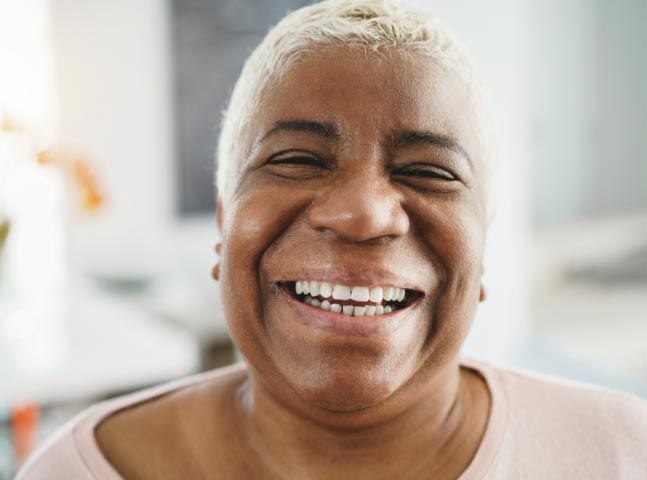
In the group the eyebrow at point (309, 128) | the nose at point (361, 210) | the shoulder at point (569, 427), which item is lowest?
the shoulder at point (569, 427)

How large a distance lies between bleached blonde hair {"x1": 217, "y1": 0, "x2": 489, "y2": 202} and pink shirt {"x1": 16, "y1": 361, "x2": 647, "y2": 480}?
0.33m

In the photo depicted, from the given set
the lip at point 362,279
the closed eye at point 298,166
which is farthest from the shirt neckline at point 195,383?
the closed eye at point 298,166

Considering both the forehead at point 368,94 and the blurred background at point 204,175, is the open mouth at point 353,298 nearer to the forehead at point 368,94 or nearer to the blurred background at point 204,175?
the forehead at point 368,94

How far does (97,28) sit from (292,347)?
354cm

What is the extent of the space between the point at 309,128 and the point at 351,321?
0.71ft

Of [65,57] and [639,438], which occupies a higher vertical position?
[65,57]

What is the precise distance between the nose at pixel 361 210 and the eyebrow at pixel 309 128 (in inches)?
2.0

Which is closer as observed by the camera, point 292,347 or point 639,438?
point 292,347

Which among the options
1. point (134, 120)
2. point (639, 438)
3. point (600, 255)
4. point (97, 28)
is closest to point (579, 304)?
point (600, 255)

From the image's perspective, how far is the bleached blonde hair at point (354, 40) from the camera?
2.65 ft

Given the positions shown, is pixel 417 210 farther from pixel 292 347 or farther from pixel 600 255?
pixel 600 255

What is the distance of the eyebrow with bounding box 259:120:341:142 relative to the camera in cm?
77

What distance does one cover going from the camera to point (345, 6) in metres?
0.85

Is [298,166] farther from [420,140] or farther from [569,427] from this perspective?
[569,427]
